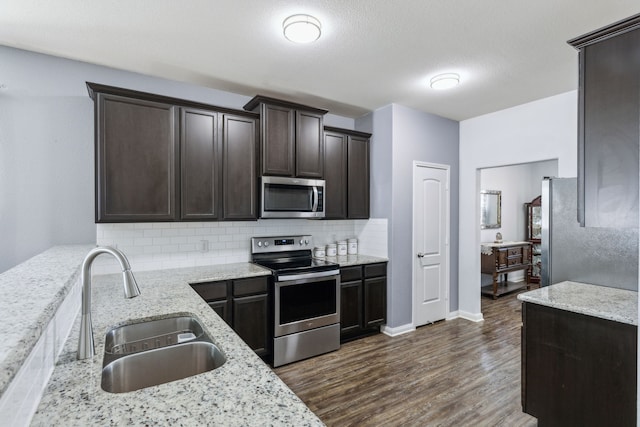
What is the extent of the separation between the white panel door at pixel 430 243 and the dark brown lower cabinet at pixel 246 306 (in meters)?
1.96

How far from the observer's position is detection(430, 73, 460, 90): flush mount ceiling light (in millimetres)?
3006

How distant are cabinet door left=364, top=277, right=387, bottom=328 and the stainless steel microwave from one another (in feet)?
3.34

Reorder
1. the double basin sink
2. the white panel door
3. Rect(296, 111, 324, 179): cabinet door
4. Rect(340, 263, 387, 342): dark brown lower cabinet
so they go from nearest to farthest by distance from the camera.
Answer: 1. the double basin sink
2. Rect(296, 111, 324, 179): cabinet door
3. Rect(340, 263, 387, 342): dark brown lower cabinet
4. the white panel door

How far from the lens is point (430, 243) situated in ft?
13.8

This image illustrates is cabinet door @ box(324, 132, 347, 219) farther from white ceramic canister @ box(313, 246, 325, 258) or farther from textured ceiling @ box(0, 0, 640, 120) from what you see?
textured ceiling @ box(0, 0, 640, 120)

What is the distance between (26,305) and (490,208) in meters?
6.49

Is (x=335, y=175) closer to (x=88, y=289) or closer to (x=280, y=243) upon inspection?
(x=280, y=243)

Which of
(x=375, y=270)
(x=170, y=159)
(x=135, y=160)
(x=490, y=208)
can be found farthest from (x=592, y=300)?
(x=490, y=208)

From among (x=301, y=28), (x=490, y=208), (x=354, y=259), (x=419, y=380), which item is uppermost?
(x=301, y=28)

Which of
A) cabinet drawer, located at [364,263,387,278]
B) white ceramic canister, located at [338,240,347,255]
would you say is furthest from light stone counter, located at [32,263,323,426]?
white ceramic canister, located at [338,240,347,255]

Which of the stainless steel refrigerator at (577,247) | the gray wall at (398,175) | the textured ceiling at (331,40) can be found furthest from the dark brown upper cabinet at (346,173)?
the stainless steel refrigerator at (577,247)

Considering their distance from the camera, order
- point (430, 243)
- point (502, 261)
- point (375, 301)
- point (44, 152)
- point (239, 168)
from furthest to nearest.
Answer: point (502, 261), point (430, 243), point (375, 301), point (239, 168), point (44, 152)

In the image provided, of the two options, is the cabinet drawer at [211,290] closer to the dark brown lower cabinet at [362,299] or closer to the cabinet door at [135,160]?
the cabinet door at [135,160]

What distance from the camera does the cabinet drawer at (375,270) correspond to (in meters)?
3.75
